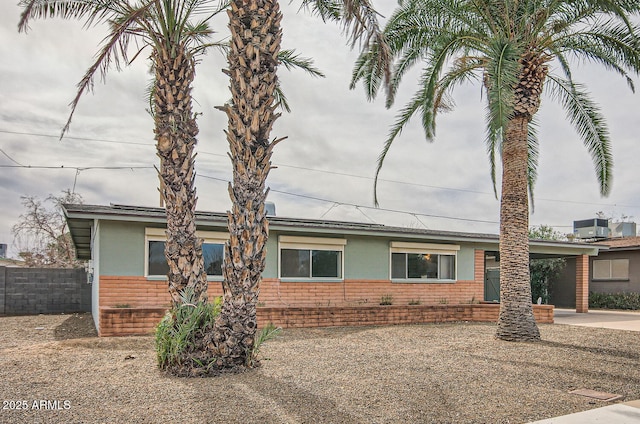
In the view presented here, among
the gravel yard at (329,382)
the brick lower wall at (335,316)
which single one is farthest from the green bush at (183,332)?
the brick lower wall at (335,316)

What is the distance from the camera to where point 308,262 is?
1642cm

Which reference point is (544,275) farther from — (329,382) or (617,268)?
(329,382)

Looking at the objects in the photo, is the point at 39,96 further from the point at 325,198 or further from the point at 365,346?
the point at 325,198

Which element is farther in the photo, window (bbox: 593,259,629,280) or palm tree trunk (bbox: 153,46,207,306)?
window (bbox: 593,259,629,280)

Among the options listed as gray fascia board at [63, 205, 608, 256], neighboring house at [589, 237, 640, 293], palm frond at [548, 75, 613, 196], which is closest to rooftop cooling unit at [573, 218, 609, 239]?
neighboring house at [589, 237, 640, 293]

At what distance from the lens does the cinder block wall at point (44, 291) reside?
1909cm

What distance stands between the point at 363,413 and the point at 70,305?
17723mm

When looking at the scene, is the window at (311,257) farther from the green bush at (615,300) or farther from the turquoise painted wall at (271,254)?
the green bush at (615,300)

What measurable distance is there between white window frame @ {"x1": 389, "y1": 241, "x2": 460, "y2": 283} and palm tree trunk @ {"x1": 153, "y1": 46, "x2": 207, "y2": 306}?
9.96 metres

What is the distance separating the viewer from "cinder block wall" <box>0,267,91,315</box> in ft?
62.6

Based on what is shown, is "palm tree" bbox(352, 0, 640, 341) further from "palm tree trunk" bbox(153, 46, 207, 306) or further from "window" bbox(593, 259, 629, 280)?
"window" bbox(593, 259, 629, 280)

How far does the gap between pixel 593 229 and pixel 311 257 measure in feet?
65.2

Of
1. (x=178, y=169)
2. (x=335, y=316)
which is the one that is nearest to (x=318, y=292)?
(x=335, y=316)

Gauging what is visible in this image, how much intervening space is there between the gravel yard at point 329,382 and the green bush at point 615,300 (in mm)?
13818
